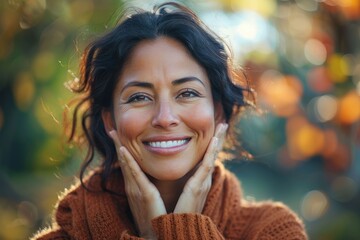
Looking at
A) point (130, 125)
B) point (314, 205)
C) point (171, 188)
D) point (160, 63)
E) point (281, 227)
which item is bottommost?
point (314, 205)

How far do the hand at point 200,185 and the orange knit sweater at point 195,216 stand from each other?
63 millimetres

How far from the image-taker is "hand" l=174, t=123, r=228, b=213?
3479mm

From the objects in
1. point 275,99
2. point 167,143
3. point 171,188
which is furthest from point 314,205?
point 167,143

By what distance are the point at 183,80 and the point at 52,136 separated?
14.8 feet

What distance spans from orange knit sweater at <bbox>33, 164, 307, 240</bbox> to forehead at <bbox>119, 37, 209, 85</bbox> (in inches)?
20.8

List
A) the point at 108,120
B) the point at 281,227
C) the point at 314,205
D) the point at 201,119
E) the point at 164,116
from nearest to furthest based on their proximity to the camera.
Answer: the point at 164,116 < the point at 201,119 < the point at 281,227 < the point at 108,120 < the point at 314,205

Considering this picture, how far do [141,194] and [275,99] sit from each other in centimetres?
358

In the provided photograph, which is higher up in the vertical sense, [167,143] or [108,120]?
[108,120]

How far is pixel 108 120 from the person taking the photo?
12.1 ft

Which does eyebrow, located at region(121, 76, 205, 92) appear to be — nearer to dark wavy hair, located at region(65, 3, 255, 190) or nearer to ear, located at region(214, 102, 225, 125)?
dark wavy hair, located at region(65, 3, 255, 190)

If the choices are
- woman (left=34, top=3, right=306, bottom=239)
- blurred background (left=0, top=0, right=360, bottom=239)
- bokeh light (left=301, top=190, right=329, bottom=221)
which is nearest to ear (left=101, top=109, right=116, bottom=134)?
woman (left=34, top=3, right=306, bottom=239)

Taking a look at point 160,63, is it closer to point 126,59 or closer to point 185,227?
point 126,59

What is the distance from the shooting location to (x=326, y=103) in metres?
7.10

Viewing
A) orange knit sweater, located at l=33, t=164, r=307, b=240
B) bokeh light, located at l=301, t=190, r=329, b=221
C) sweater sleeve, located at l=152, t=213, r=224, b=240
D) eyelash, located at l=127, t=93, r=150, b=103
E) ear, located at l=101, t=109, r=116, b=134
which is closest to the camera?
sweater sleeve, located at l=152, t=213, r=224, b=240
